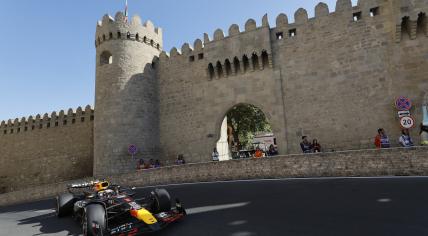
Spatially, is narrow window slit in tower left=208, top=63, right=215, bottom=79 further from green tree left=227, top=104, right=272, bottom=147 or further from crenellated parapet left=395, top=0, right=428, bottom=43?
green tree left=227, top=104, right=272, bottom=147

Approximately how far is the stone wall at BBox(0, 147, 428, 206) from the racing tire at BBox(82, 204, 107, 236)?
6.74m

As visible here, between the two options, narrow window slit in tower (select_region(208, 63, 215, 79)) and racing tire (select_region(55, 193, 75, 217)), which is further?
narrow window slit in tower (select_region(208, 63, 215, 79))

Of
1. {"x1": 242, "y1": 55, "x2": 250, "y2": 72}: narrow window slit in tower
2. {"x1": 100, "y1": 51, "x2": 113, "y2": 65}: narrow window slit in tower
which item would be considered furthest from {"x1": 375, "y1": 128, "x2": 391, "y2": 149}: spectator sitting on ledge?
{"x1": 100, "y1": 51, "x2": 113, "y2": 65}: narrow window slit in tower

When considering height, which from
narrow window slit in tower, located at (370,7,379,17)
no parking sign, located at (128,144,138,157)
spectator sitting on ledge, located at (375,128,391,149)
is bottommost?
spectator sitting on ledge, located at (375,128,391,149)

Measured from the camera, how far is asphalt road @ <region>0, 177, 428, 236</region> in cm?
403

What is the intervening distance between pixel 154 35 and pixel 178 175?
1078cm

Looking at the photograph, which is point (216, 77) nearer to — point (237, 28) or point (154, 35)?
point (237, 28)

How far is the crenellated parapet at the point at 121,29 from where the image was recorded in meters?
17.1

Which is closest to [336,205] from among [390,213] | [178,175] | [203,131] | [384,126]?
[390,213]

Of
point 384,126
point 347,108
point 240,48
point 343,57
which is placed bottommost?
point 384,126

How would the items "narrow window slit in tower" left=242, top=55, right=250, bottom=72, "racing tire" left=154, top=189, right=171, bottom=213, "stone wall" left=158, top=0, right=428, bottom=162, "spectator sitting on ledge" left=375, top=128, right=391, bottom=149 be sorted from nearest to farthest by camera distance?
"racing tire" left=154, top=189, right=171, bottom=213
"spectator sitting on ledge" left=375, top=128, right=391, bottom=149
"stone wall" left=158, top=0, right=428, bottom=162
"narrow window slit in tower" left=242, top=55, right=250, bottom=72

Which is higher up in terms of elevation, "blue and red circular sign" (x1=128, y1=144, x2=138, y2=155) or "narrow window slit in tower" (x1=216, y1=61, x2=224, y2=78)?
"narrow window slit in tower" (x1=216, y1=61, x2=224, y2=78)

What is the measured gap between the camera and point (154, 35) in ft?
61.1

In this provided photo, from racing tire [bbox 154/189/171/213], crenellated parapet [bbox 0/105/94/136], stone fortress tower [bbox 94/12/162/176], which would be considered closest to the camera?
racing tire [bbox 154/189/171/213]
